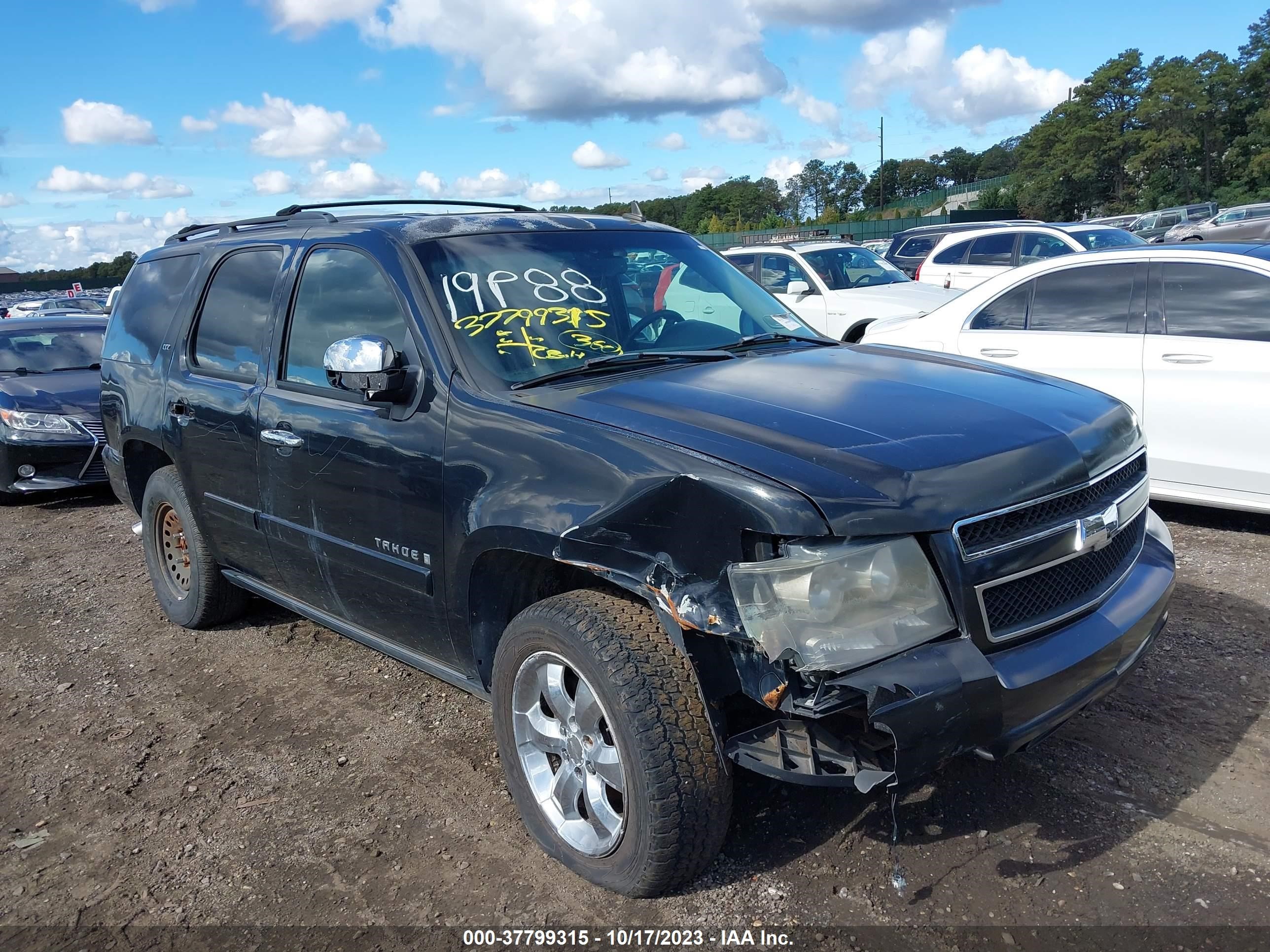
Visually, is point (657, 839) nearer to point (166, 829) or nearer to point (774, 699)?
point (774, 699)

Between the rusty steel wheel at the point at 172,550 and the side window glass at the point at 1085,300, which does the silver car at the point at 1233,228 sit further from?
the rusty steel wheel at the point at 172,550

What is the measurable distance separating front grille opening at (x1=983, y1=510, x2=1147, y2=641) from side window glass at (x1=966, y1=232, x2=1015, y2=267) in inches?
537

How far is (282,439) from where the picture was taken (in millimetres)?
3859

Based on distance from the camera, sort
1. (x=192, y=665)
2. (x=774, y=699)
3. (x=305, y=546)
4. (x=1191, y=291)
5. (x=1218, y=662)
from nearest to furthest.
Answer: (x=774, y=699) → (x=305, y=546) → (x=1218, y=662) → (x=192, y=665) → (x=1191, y=291)

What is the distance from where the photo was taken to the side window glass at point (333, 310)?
11.7 ft

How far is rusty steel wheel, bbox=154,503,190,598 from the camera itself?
16.9 ft

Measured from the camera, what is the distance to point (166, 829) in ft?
11.1

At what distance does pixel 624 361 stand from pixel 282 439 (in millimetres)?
1412

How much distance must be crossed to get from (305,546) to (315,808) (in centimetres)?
98

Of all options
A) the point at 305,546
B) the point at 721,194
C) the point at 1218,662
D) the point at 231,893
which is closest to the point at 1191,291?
the point at 1218,662

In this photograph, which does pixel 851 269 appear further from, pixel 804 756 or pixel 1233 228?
pixel 1233 228

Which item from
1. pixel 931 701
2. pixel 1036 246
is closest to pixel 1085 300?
pixel 931 701

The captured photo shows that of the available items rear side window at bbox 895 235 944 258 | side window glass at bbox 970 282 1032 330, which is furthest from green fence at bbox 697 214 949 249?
side window glass at bbox 970 282 1032 330

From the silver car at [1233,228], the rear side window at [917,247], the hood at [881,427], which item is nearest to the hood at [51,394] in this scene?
the hood at [881,427]
